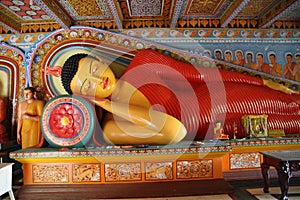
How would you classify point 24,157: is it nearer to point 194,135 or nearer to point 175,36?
point 194,135

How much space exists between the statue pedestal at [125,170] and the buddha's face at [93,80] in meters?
1.07

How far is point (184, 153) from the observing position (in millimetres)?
3307

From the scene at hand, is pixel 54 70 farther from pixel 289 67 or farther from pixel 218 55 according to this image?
pixel 289 67

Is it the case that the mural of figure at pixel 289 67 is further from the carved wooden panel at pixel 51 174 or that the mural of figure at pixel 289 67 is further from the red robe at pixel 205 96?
the carved wooden panel at pixel 51 174

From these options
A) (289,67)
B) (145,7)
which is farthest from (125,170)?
(289,67)

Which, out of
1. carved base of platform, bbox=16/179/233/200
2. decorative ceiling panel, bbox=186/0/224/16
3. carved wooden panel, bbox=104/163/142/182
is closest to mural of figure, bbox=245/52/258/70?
decorative ceiling panel, bbox=186/0/224/16

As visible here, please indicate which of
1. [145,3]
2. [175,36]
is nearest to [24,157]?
[145,3]

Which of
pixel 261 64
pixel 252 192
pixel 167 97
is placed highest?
pixel 261 64

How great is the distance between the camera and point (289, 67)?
5.54 m

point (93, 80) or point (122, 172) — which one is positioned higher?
point (93, 80)

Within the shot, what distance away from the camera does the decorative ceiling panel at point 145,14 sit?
15.2 feet

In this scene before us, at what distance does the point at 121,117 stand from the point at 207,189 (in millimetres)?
1372

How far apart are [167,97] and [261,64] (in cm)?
222

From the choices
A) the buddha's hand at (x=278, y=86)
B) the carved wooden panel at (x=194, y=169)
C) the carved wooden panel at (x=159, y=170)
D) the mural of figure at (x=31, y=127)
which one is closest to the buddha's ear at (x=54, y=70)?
the mural of figure at (x=31, y=127)
